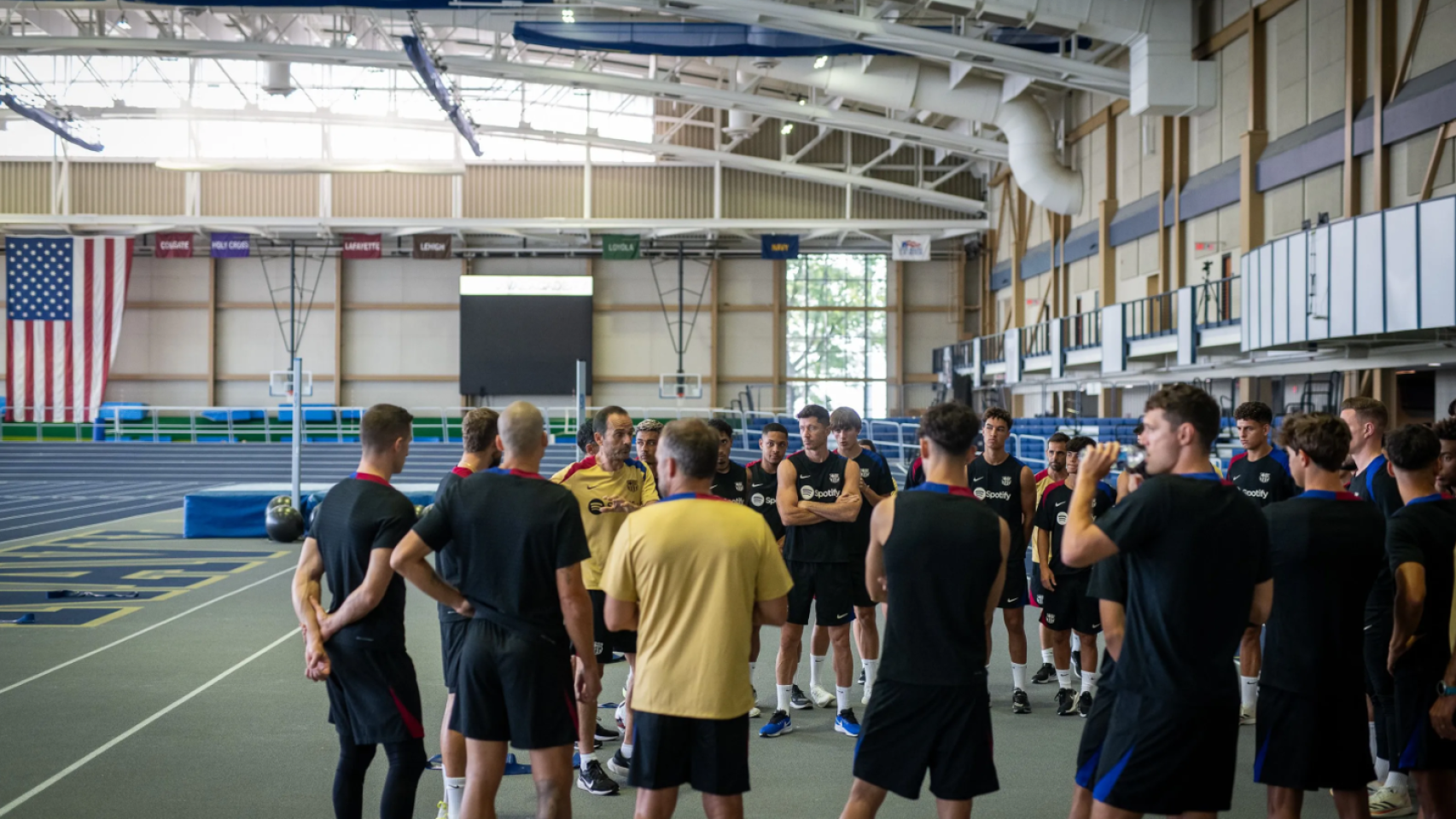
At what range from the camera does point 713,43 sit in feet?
69.3

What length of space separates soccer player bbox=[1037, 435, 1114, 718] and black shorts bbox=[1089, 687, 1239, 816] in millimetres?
3492

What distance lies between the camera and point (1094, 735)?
407 cm

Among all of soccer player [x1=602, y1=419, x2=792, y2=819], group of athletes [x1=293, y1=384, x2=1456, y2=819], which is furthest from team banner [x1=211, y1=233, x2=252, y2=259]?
soccer player [x1=602, y1=419, x2=792, y2=819]

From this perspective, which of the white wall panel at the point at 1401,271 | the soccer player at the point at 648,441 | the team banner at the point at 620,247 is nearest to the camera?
the soccer player at the point at 648,441

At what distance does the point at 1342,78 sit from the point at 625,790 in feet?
50.8

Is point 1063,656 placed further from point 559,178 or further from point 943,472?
point 559,178

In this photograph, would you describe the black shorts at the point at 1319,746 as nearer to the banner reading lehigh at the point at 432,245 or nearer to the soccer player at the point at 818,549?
the soccer player at the point at 818,549

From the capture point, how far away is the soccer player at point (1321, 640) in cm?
399

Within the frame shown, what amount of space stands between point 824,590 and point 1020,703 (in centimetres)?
153

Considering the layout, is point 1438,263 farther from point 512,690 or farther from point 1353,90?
point 512,690

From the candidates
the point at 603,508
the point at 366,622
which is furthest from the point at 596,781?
the point at 366,622

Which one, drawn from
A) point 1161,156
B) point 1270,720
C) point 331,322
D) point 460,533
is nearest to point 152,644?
point 460,533

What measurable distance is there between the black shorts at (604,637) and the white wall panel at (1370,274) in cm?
979

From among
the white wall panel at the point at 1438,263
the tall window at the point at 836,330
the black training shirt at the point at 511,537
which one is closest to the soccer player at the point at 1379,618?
the black training shirt at the point at 511,537
